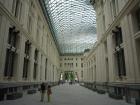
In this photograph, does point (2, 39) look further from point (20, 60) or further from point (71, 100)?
point (71, 100)

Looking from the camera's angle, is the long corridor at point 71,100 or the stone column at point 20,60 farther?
the stone column at point 20,60

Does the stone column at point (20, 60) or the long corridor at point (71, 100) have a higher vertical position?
the stone column at point (20, 60)

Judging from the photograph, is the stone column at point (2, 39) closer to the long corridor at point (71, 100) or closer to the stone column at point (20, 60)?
the long corridor at point (71, 100)

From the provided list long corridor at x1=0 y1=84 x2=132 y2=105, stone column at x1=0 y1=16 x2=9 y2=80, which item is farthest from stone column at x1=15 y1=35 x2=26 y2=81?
stone column at x1=0 y1=16 x2=9 y2=80

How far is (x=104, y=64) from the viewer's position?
28.0 metres

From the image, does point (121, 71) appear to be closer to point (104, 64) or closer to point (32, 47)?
point (104, 64)

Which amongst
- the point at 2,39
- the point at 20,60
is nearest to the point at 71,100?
the point at 2,39

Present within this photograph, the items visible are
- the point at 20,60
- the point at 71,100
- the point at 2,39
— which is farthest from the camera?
the point at 20,60

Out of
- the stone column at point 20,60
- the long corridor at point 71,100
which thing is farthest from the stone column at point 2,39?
Result: the stone column at point 20,60

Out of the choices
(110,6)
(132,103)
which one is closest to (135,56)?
(132,103)

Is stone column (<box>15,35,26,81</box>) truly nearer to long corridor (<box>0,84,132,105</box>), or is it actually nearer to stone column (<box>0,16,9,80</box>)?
long corridor (<box>0,84,132,105</box>)

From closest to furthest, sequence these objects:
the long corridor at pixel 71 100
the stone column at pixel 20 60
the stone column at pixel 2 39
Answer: the long corridor at pixel 71 100 < the stone column at pixel 2 39 < the stone column at pixel 20 60

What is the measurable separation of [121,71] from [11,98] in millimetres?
13941

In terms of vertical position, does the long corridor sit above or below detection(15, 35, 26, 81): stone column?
below
